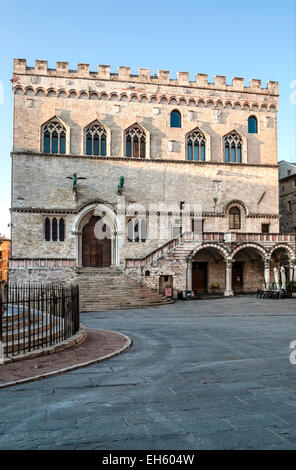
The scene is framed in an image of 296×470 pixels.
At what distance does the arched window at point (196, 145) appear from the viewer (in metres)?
32.1

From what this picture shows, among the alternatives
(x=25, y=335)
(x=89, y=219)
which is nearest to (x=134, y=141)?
(x=89, y=219)

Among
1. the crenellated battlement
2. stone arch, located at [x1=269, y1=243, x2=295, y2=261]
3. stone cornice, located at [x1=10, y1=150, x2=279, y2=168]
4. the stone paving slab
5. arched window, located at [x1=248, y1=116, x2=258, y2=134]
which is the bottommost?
the stone paving slab

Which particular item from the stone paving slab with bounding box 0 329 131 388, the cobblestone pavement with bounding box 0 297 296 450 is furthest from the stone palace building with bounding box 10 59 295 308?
the cobblestone pavement with bounding box 0 297 296 450

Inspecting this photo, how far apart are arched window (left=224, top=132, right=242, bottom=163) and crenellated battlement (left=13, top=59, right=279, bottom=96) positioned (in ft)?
12.6

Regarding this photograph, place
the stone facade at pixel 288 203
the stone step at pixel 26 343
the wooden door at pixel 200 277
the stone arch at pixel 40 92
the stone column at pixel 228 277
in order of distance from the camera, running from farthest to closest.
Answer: the stone facade at pixel 288 203 < the wooden door at pixel 200 277 < the stone arch at pixel 40 92 < the stone column at pixel 228 277 < the stone step at pixel 26 343

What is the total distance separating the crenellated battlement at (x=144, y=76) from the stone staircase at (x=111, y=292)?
15243 millimetres

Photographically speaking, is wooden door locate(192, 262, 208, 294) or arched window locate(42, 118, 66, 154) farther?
wooden door locate(192, 262, 208, 294)

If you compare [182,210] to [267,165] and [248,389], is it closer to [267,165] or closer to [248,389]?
[267,165]

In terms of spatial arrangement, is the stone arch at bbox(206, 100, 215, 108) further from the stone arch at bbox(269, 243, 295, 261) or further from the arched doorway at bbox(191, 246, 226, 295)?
the stone arch at bbox(269, 243, 295, 261)

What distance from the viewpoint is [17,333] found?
961cm

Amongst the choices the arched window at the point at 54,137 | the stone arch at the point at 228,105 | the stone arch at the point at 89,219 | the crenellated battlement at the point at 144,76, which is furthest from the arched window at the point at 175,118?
the stone arch at the point at 89,219

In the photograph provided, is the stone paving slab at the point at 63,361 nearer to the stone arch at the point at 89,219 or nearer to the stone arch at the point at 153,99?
the stone arch at the point at 89,219

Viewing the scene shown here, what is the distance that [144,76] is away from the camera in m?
31.2

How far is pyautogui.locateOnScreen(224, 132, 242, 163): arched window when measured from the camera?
32.8 meters
